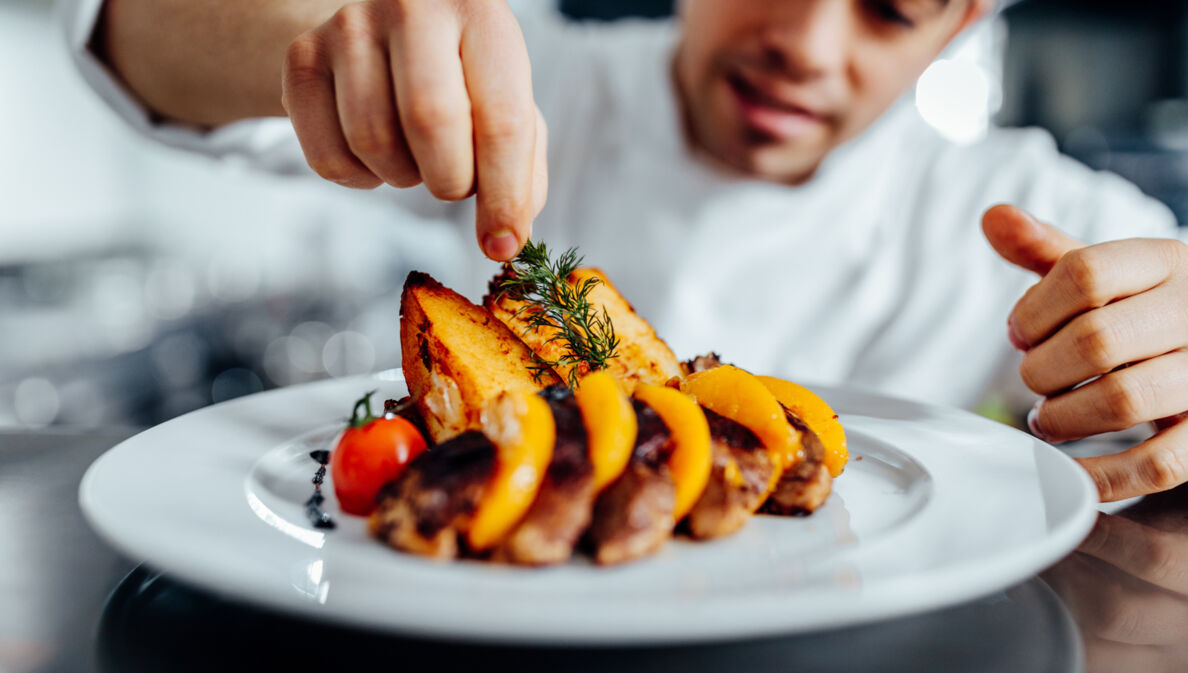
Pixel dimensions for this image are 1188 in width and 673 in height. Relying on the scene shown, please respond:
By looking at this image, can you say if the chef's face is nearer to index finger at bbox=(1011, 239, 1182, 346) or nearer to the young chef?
the young chef

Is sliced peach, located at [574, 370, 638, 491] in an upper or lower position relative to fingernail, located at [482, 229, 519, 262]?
lower

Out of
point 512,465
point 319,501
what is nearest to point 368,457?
point 319,501

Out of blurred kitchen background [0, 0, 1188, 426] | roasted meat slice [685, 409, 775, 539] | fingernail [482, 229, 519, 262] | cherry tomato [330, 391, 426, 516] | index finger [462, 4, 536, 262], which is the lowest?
blurred kitchen background [0, 0, 1188, 426]

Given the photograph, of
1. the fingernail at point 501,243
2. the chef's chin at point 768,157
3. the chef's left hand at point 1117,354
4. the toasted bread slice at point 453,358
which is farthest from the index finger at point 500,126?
the chef's chin at point 768,157

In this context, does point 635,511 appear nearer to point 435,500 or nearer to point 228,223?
point 435,500

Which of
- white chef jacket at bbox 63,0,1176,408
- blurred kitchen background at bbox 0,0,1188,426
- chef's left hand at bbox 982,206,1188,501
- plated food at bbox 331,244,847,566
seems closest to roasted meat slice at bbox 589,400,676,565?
plated food at bbox 331,244,847,566

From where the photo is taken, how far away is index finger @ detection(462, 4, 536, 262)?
43.1 inches

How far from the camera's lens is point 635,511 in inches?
33.2

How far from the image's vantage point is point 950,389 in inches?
123

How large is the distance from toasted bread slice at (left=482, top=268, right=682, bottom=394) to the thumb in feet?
2.09

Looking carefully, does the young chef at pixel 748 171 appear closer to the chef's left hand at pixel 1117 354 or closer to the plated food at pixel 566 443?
the chef's left hand at pixel 1117 354

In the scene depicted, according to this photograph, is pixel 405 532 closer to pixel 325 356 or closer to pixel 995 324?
pixel 995 324

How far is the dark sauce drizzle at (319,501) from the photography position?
0.96 meters

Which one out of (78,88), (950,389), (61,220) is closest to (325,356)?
(61,220)
